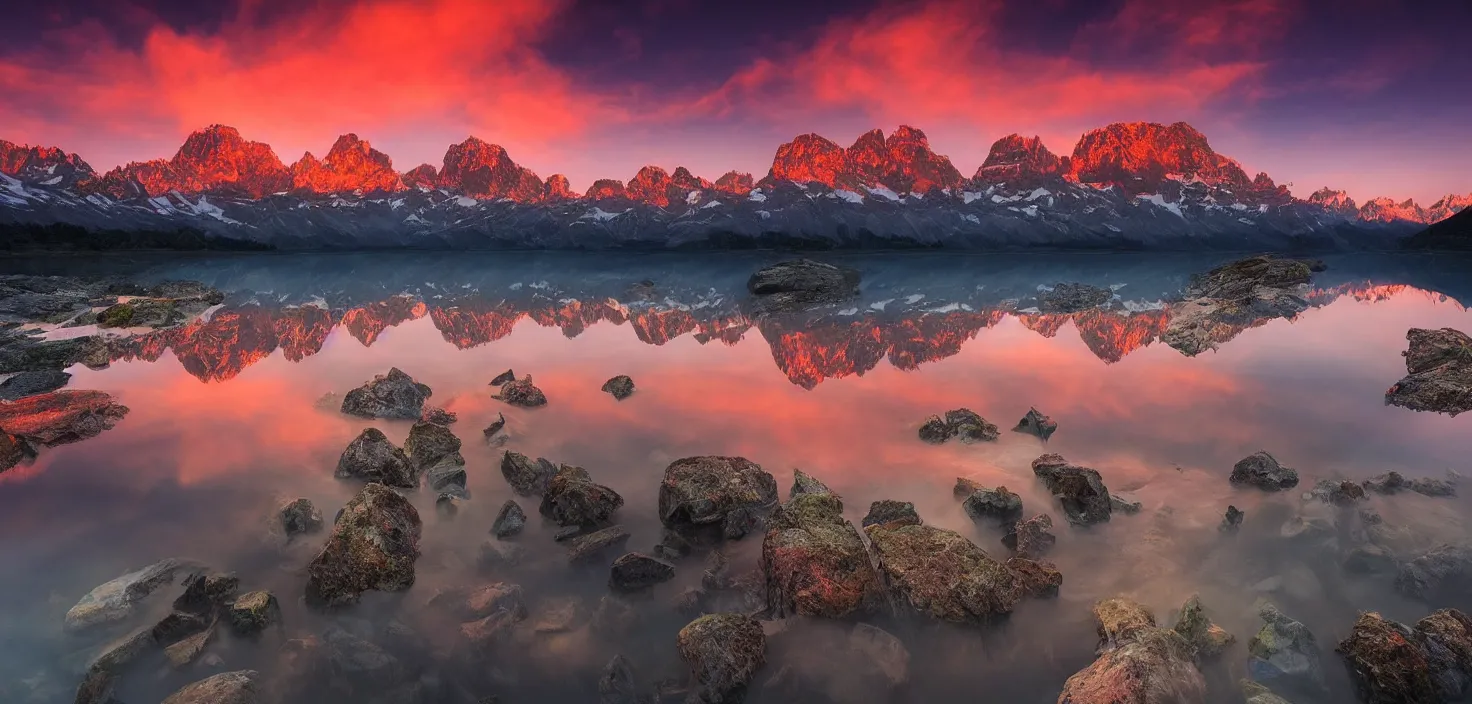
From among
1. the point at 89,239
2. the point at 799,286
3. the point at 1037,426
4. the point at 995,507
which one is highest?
the point at 89,239

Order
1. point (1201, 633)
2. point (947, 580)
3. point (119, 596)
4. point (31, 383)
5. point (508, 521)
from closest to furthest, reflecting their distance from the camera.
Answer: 1. point (1201, 633)
2. point (947, 580)
3. point (119, 596)
4. point (508, 521)
5. point (31, 383)

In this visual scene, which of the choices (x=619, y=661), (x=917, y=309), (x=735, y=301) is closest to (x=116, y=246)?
(x=735, y=301)

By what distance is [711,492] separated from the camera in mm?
11133

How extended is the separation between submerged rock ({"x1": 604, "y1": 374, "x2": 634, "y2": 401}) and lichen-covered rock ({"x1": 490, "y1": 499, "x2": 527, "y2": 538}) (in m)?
8.21

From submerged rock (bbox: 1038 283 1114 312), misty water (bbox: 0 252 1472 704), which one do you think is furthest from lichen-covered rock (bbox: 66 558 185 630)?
submerged rock (bbox: 1038 283 1114 312)

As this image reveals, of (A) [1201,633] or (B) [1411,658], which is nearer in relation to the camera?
(B) [1411,658]

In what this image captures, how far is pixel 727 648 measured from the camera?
7.32 meters

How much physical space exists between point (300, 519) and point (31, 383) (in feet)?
61.0

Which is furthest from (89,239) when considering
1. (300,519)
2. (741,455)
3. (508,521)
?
(741,455)

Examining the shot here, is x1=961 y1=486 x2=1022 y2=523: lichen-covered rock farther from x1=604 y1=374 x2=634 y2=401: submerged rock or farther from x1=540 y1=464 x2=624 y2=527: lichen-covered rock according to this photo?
x1=604 y1=374 x2=634 y2=401: submerged rock

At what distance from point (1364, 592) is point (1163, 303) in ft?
165

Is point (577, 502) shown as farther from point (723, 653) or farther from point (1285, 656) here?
point (1285, 656)

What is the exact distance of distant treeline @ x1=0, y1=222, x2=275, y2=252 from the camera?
148875mm

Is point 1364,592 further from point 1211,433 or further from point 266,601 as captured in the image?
point 266,601
